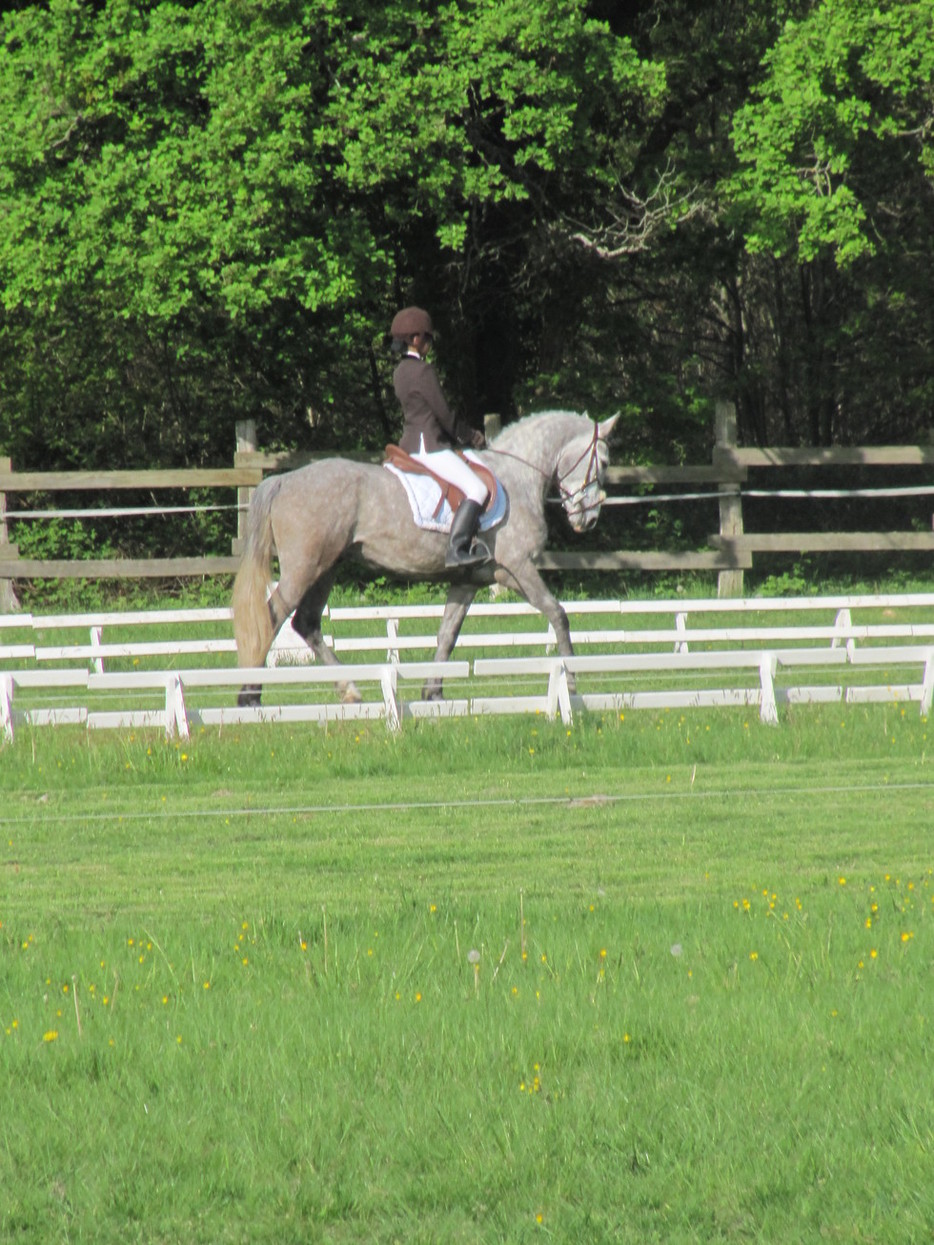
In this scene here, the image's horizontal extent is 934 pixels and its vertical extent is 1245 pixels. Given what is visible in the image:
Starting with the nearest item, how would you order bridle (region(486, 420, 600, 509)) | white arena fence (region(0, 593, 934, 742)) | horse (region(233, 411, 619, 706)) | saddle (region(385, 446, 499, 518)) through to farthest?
1. white arena fence (region(0, 593, 934, 742))
2. horse (region(233, 411, 619, 706))
3. saddle (region(385, 446, 499, 518))
4. bridle (region(486, 420, 600, 509))

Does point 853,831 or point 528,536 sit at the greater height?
point 528,536

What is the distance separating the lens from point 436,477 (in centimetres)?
1401

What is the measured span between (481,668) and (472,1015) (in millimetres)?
7035

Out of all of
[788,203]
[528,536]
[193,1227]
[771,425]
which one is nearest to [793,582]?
[788,203]

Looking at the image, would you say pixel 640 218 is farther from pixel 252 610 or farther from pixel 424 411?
pixel 252 610

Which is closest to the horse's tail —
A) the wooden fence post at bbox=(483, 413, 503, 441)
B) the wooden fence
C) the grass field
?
the grass field

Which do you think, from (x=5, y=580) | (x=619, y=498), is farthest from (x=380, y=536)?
(x=5, y=580)

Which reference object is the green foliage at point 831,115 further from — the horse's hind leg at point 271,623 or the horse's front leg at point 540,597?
the horse's hind leg at point 271,623

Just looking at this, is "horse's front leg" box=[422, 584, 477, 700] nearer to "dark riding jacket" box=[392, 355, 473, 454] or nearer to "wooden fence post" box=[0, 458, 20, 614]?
"dark riding jacket" box=[392, 355, 473, 454]

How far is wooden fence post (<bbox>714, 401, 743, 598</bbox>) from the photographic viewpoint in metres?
23.5

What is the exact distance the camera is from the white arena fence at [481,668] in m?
11.9

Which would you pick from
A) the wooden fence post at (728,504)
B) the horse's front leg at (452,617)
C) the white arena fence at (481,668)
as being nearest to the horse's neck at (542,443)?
the horse's front leg at (452,617)

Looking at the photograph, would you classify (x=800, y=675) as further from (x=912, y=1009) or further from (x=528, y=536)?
(x=912, y=1009)

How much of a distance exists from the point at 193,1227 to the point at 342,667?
7811 mm
